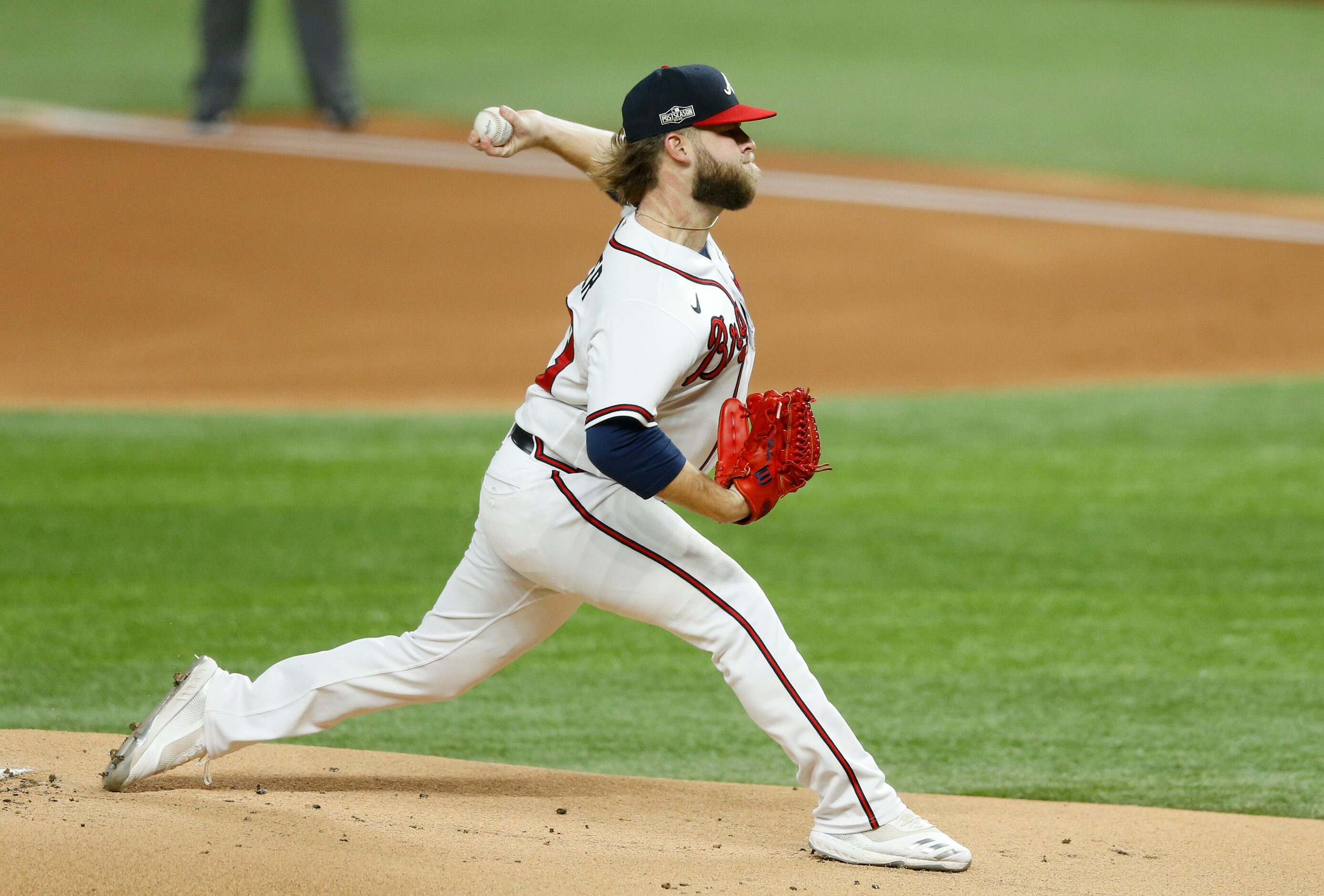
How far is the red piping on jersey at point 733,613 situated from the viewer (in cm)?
355

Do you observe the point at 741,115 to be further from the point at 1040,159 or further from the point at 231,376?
the point at 1040,159

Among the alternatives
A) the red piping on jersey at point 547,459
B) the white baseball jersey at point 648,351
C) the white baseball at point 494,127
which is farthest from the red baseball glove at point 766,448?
the white baseball at point 494,127

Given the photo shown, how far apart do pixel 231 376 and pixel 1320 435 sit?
22.2 feet

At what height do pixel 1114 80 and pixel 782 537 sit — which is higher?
pixel 1114 80

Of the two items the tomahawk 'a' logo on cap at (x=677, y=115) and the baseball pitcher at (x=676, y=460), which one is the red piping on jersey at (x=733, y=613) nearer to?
the baseball pitcher at (x=676, y=460)

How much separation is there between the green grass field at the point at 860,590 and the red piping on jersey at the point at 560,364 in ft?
4.81

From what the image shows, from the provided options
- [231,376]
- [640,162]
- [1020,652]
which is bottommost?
[231,376]

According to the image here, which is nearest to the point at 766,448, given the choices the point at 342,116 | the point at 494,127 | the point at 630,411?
the point at 630,411

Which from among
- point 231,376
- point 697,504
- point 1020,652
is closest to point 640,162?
point 697,504

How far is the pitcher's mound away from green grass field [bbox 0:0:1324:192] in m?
12.1

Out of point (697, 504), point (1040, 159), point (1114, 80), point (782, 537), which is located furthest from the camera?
point (1114, 80)

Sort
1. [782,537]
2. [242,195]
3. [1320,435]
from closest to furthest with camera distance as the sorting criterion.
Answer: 1. [782,537]
2. [1320,435]
3. [242,195]

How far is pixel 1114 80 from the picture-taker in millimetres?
19391

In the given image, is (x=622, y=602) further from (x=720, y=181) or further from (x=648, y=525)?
(x=720, y=181)
